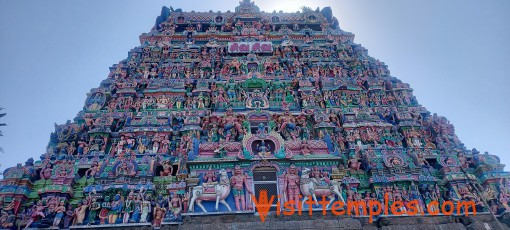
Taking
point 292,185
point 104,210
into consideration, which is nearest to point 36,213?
point 104,210

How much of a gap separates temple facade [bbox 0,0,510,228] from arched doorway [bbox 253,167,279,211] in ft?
0.13

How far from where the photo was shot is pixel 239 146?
34.0 ft

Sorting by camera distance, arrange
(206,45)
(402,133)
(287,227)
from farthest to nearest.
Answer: (206,45) → (402,133) → (287,227)

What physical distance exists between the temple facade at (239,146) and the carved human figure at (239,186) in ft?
0.09

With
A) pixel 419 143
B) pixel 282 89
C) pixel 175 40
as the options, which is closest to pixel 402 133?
pixel 419 143

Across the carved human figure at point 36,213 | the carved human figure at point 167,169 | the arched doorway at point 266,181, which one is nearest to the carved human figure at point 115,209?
the carved human figure at point 167,169

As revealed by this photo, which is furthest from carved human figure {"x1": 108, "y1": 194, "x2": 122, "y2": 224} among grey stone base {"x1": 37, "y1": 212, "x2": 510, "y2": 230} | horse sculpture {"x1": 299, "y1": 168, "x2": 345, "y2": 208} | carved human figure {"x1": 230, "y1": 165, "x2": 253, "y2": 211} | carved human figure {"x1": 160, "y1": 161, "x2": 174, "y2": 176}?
horse sculpture {"x1": 299, "y1": 168, "x2": 345, "y2": 208}

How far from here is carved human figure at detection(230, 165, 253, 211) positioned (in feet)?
29.3

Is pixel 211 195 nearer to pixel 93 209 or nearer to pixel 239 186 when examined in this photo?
pixel 239 186

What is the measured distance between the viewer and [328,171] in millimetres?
9883

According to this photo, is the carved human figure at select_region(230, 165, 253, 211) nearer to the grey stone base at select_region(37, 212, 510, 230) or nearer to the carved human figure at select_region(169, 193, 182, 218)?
the grey stone base at select_region(37, 212, 510, 230)

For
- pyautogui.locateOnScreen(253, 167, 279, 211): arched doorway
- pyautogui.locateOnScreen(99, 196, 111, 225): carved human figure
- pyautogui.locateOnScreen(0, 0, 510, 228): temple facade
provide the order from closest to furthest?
pyautogui.locateOnScreen(99, 196, 111, 225): carved human figure
pyautogui.locateOnScreen(0, 0, 510, 228): temple facade
pyautogui.locateOnScreen(253, 167, 279, 211): arched doorway

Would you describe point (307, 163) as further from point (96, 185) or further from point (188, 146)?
point (96, 185)

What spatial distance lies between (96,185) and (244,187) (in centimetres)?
417
